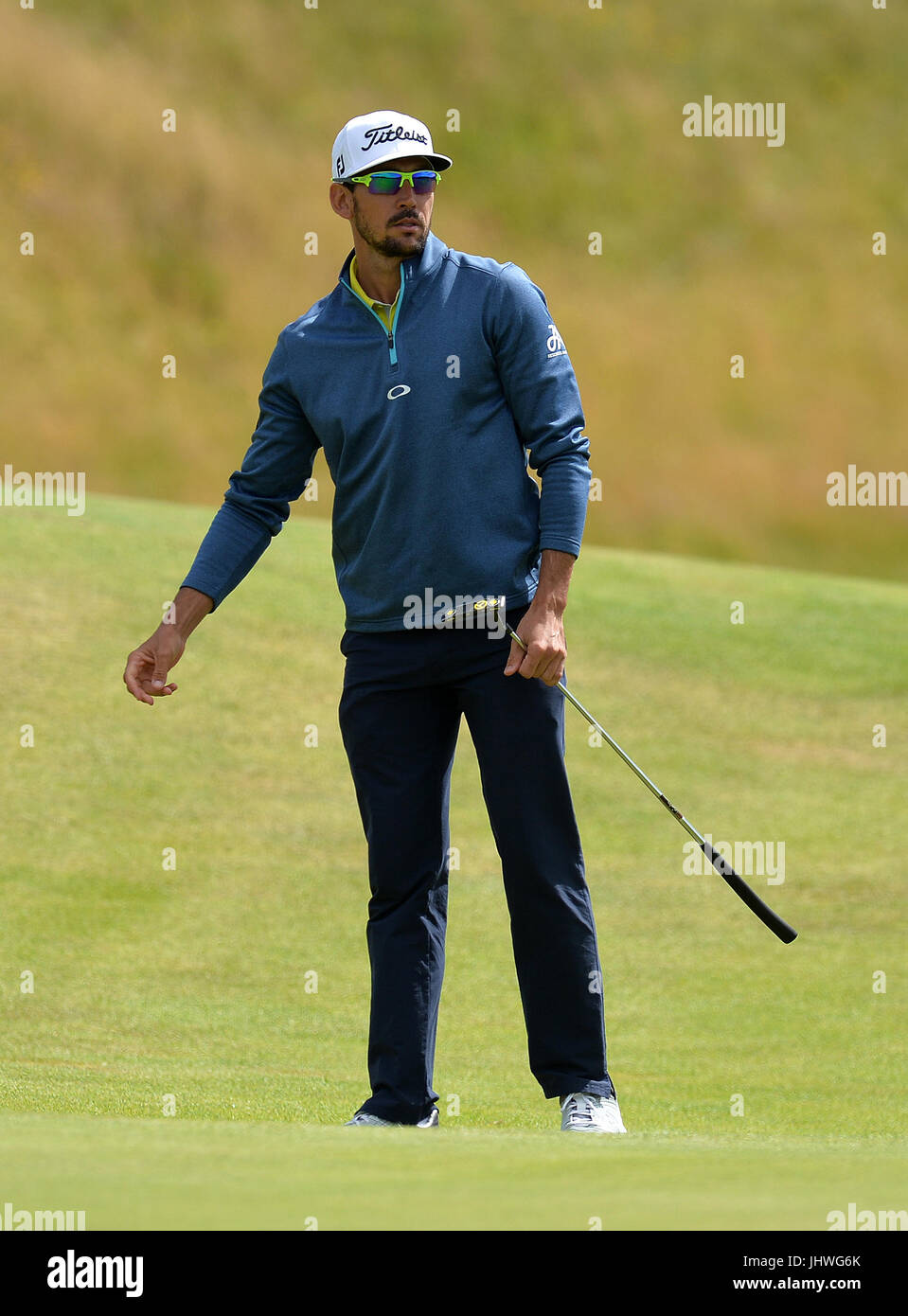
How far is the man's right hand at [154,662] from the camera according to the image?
274 centimetres

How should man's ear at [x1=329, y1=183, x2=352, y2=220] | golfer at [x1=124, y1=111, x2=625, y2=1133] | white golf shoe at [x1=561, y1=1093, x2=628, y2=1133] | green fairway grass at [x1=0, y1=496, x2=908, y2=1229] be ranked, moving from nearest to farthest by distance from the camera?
green fairway grass at [x1=0, y1=496, x2=908, y2=1229], white golf shoe at [x1=561, y1=1093, x2=628, y2=1133], golfer at [x1=124, y1=111, x2=625, y2=1133], man's ear at [x1=329, y1=183, x2=352, y2=220]

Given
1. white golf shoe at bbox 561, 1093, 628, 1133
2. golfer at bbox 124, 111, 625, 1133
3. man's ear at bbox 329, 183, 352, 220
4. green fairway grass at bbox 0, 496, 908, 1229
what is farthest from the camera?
man's ear at bbox 329, 183, 352, 220

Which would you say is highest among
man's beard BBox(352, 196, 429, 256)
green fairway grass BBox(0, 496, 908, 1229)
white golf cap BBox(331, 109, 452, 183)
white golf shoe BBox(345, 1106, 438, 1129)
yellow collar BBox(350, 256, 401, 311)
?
white golf cap BBox(331, 109, 452, 183)

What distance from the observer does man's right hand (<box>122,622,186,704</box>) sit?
2742 millimetres

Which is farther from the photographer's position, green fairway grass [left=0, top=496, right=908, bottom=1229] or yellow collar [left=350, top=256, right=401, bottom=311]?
yellow collar [left=350, top=256, right=401, bottom=311]

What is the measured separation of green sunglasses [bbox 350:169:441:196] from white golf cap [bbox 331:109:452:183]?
0.05ft

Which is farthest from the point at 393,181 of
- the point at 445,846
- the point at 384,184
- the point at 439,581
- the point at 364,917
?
the point at 364,917

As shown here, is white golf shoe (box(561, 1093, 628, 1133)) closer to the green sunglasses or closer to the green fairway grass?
the green fairway grass

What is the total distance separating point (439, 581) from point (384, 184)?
0.59 m

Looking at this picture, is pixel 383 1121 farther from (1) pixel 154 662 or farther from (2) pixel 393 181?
(2) pixel 393 181

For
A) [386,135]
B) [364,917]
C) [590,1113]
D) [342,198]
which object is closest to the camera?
[590,1113]

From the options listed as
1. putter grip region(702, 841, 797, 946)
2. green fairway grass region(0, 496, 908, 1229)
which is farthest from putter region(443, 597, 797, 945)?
green fairway grass region(0, 496, 908, 1229)

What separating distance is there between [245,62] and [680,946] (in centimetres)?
855

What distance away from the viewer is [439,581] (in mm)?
2605
